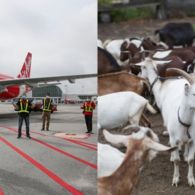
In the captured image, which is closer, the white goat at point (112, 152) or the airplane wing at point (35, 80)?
the white goat at point (112, 152)

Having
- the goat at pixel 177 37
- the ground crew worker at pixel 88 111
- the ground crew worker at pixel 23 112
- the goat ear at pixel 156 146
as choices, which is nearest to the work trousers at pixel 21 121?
the ground crew worker at pixel 23 112

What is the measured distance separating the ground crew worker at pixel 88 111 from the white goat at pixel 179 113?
0.16 metres

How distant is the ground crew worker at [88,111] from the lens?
643 millimetres

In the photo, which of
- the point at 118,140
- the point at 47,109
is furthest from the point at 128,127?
the point at 47,109

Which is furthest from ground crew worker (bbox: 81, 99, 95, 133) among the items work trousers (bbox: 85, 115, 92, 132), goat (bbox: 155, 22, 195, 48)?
goat (bbox: 155, 22, 195, 48)

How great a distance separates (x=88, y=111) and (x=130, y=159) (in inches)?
5.2

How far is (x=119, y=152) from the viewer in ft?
1.81

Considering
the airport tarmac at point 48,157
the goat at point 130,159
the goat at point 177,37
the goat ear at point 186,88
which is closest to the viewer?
the goat at point 130,159

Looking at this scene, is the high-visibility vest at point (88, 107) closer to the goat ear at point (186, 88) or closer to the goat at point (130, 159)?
the goat at point (130, 159)

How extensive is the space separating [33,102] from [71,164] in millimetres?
121

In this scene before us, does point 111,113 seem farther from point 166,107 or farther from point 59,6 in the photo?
point 166,107

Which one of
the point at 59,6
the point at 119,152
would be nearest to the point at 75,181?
the point at 119,152

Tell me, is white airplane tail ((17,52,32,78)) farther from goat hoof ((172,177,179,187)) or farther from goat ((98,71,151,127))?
goat hoof ((172,177,179,187))

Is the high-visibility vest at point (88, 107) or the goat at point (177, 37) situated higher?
the goat at point (177, 37)
